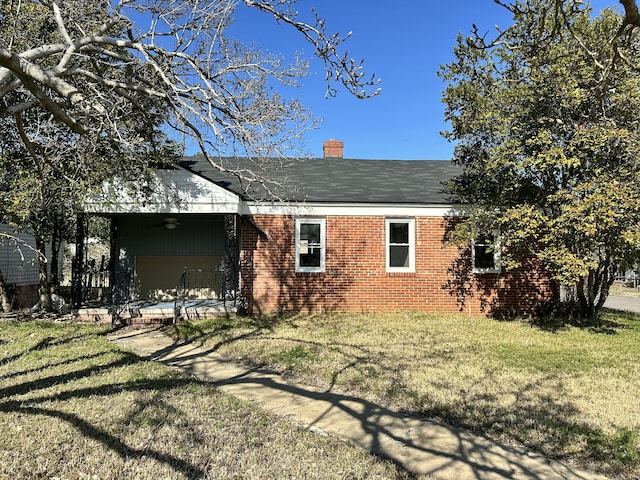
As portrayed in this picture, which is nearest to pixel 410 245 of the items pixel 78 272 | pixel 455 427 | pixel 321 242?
pixel 321 242

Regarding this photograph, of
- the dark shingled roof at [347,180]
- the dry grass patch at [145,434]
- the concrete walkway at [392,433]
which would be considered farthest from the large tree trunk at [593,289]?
the dry grass patch at [145,434]

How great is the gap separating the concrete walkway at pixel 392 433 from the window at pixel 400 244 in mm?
6674

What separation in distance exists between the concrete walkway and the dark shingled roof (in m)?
5.72

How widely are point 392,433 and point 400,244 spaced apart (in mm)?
8393

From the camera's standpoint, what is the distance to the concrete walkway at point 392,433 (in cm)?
378

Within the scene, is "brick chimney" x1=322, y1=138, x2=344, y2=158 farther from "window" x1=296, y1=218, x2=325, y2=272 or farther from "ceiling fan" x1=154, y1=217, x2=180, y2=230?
"ceiling fan" x1=154, y1=217, x2=180, y2=230

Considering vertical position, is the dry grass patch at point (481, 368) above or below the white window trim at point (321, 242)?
below

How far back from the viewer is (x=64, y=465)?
3543 millimetres

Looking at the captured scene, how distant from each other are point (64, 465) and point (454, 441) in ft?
11.3

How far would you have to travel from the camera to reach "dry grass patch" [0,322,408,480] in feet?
11.6

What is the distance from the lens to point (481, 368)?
676 cm

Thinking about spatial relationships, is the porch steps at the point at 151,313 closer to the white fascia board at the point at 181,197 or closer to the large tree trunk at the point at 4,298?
the white fascia board at the point at 181,197

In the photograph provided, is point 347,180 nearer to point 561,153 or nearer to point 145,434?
point 561,153

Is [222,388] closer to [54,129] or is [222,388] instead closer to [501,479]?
[501,479]
